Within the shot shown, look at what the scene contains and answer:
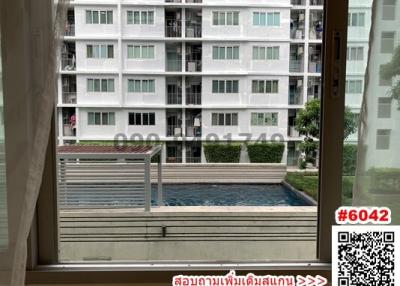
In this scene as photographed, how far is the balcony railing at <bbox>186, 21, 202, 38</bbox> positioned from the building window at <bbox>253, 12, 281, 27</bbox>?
0.22m

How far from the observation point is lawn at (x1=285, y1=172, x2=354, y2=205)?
1049 mm

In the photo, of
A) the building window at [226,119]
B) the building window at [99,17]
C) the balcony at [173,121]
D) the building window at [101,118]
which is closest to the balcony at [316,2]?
the building window at [226,119]

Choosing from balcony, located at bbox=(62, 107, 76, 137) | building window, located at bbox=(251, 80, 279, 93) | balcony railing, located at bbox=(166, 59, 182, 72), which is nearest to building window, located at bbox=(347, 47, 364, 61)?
building window, located at bbox=(251, 80, 279, 93)

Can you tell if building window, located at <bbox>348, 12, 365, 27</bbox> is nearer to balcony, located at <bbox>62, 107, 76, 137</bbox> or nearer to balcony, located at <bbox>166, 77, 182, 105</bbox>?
balcony, located at <bbox>166, 77, 182, 105</bbox>

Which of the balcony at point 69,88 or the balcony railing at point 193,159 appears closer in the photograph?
the balcony at point 69,88

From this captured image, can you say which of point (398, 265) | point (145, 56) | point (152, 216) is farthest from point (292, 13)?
point (152, 216)

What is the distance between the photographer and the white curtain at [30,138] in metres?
0.87

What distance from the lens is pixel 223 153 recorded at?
1.56 meters

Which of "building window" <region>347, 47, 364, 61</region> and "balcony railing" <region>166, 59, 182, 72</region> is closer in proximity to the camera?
"building window" <region>347, 47, 364, 61</region>

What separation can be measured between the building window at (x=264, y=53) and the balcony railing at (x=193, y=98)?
284mm

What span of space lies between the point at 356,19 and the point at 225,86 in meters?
0.56

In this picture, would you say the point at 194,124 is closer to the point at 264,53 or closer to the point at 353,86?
the point at 264,53

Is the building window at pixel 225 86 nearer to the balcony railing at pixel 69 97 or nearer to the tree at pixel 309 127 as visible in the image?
the tree at pixel 309 127

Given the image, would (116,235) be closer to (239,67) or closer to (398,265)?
(239,67)
